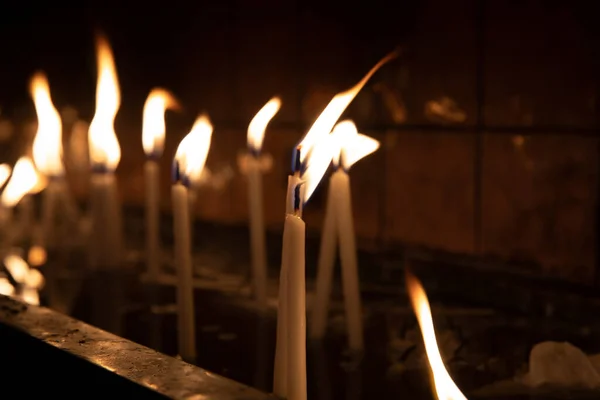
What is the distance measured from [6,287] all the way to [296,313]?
1273 mm

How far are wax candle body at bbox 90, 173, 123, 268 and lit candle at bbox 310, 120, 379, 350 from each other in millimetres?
878

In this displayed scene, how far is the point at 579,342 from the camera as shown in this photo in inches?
67.4

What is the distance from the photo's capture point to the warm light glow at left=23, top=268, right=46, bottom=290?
7.51ft

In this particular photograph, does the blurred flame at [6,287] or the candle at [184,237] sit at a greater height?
the candle at [184,237]

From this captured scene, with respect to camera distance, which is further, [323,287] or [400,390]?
[323,287]

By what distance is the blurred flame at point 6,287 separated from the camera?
2152 millimetres

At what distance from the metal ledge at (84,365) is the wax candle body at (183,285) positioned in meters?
0.14

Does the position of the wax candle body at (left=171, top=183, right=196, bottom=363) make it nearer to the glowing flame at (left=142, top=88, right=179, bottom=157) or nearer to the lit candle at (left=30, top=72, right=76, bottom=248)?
the glowing flame at (left=142, top=88, right=179, bottom=157)

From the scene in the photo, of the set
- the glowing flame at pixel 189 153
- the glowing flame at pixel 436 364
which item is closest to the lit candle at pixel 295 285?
the glowing flame at pixel 436 364

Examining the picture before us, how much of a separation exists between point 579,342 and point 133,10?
2.37 metres

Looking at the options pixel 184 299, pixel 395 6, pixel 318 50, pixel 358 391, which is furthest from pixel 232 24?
pixel 358 391

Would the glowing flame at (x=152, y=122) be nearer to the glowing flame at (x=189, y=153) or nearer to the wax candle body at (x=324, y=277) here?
the glowing flame at (x=189, y=153)

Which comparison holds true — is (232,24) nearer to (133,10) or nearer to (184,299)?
(133,10)

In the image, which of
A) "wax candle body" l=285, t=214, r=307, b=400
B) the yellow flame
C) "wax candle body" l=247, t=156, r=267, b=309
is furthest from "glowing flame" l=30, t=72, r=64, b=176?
"wax candle body" l=285, t=214, r=307, b=400
